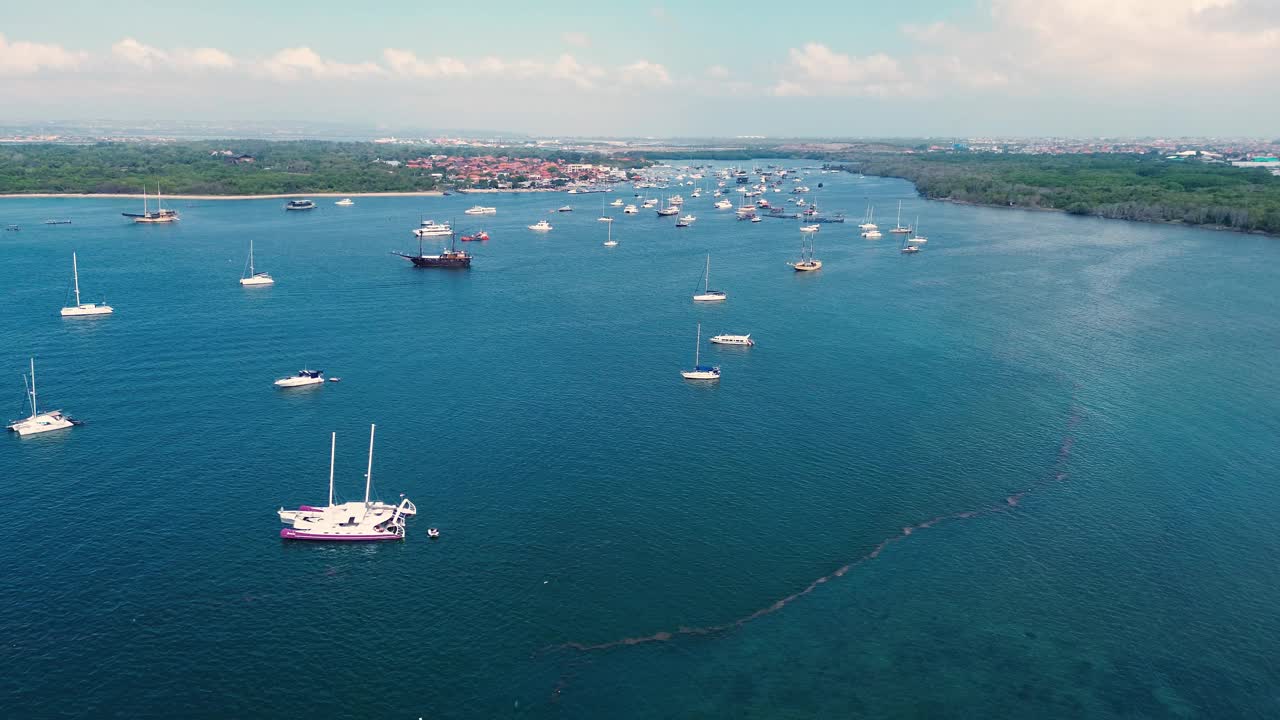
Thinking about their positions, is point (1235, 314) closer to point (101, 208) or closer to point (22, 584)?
point (22, 584)

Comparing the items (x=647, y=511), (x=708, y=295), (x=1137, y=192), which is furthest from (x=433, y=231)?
(x=1137, y=192)

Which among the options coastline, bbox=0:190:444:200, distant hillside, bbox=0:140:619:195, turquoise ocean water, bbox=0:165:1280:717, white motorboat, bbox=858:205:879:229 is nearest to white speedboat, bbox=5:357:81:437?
turquoise ocean water, bbox=0:165:1280:717

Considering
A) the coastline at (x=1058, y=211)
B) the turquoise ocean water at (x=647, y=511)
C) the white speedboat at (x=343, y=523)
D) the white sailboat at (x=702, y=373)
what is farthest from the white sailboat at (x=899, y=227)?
the white speedboat at (x=343, y=523)

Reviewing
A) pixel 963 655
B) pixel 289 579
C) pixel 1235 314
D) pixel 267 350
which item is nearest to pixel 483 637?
pixel 289 579

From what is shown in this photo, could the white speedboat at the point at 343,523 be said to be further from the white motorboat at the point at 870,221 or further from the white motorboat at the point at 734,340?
the white motorboat at the point at 870,221

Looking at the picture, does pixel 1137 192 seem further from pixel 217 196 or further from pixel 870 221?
pixel 217 196
